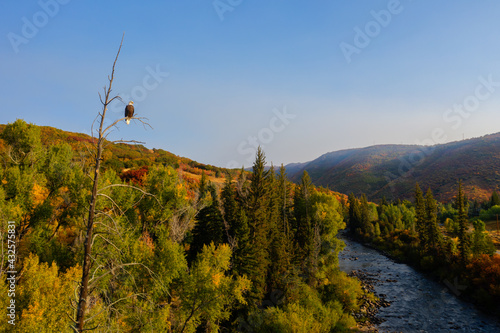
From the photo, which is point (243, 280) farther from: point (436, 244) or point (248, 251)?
point (436, 244)

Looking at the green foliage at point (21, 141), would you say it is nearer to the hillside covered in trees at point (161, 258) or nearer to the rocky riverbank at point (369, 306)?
the hillside covered in trees at point (161, 258)

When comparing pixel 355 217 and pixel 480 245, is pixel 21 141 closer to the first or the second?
pixel 480 245

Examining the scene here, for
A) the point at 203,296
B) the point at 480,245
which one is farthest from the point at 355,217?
the point at 203,296

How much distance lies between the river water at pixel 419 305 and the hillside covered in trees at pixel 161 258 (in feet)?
15.5

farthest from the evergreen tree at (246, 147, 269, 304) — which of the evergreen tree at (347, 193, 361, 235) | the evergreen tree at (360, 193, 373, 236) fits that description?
the evergreen tree at (347, 193, 361, 235)

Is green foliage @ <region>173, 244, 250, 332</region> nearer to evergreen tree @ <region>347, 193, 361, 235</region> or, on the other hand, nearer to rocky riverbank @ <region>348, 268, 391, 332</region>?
rocky riverbank @ <region>348, 268, 391, 332</region>

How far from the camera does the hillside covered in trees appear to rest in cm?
1866

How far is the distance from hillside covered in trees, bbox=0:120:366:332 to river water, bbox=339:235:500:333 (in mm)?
4710

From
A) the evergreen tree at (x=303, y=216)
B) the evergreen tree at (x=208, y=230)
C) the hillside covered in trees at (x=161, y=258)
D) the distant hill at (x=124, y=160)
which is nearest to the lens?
the hillside covered in trees at (x=161, y=258)

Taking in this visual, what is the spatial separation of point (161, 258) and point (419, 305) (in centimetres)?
3248

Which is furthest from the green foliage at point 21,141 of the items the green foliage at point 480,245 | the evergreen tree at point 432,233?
the evergreen tree at point 432,233

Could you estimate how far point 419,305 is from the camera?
109 ft

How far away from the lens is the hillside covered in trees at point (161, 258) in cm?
1866

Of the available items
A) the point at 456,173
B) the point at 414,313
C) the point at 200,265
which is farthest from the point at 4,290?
the point at 456,173
